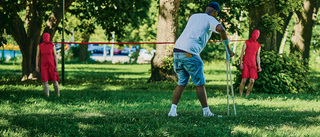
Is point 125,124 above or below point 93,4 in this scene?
below

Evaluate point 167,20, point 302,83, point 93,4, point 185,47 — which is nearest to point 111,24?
point 93,4

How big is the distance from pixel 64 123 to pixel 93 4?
557 inches

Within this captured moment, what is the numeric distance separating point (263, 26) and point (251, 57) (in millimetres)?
2502

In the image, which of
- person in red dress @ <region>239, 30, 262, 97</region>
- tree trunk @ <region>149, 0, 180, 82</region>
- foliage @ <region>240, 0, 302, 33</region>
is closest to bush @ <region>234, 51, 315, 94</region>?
foliage @ <region>240, 0, 302, 33</region>

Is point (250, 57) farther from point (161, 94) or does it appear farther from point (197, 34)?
point (197, 34)

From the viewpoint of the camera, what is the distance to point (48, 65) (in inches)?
429

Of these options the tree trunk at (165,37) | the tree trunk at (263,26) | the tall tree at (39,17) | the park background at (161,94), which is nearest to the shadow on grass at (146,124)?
the park background at (161,94)

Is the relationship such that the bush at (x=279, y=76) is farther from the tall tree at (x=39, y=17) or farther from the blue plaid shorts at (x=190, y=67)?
the tall tree at (x=39, y=17)

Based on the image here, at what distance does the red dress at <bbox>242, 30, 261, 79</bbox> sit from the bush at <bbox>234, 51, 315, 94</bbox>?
5.89 feet

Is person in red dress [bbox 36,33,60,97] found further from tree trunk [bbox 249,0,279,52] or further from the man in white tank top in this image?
tree trunk [bbox 249,0,279,52]

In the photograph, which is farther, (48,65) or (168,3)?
(168,3)

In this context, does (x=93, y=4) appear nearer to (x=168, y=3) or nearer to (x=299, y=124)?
(x=168, y=3)

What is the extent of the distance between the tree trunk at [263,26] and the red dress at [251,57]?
2.22 meters

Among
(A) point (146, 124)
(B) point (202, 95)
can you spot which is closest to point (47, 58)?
(B) point (202, 95)
